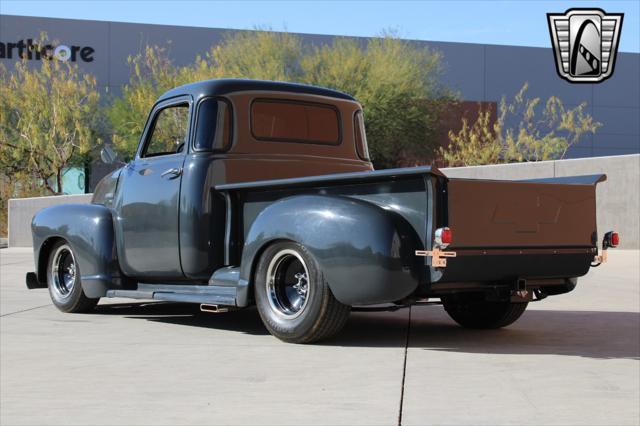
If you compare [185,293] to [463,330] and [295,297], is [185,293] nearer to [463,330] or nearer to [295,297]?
[295,297]

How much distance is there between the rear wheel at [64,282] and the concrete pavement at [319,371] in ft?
0.83

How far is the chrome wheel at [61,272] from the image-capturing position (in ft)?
34.2

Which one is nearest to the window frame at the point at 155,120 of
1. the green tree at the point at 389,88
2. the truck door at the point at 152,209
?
the truck door at the point at 152,209

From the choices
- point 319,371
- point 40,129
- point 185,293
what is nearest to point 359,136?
point 185,293

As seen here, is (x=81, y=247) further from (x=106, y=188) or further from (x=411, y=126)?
(x=411, y=126)

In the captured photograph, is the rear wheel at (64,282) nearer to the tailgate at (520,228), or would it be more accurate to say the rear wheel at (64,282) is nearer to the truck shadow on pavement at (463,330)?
the truck shadow on pavement at (463,330)

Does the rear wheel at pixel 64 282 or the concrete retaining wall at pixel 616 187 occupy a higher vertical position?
the concrete retaining wall at pixel 616 187

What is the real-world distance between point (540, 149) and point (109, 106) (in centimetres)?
1899

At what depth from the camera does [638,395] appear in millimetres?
5852

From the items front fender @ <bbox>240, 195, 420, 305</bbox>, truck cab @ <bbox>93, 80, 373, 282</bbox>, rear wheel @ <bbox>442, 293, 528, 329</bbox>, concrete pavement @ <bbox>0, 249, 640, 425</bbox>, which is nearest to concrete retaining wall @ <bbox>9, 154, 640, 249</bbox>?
concrete pavement @ <bbox>0, 249, 640, 425</bbox>

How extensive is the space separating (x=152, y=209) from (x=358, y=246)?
2.66 metres

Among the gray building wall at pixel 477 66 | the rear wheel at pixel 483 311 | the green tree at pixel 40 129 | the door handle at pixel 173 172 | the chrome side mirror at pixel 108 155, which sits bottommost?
the rear wheel at pixel 483 311

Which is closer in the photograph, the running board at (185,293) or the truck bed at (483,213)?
the truck bed at (483,213)

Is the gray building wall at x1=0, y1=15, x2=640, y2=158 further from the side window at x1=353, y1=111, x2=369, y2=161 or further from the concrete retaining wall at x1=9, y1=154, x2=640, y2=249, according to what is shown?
the side window at x1=353, y1=111, x2=369, y2=161
